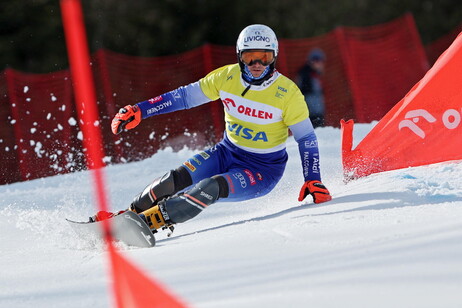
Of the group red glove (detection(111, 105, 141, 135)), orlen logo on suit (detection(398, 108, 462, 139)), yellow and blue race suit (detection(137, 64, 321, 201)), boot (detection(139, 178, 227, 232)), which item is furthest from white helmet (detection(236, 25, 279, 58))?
orlen logo on suit (detection(398, 108, 462, 139))

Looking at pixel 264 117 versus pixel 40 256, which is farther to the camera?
pixel 264 117

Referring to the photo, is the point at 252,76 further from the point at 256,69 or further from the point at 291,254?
the point at 291,254

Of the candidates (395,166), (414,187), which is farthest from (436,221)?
(395,166)

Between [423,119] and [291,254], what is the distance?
2.55 metres

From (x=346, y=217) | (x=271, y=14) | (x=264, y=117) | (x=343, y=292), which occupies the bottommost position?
(x=343, y=292)

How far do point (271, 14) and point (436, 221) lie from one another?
14933mm

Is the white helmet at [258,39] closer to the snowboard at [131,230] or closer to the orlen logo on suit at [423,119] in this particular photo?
the orlen logo on suit at [423,119]

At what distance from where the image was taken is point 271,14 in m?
17.9

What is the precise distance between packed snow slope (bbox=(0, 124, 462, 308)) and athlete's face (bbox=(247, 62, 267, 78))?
95cm

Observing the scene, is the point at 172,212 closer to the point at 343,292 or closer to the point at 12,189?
the point at 343,292

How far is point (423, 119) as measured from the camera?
5355 millimetres

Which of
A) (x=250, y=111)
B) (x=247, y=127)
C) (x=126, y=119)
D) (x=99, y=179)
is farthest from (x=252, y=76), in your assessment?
(x=99, y=179)

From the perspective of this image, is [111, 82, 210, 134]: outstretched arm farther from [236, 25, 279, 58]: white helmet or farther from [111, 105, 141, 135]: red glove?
[236, 25, 279, 58]: white helmet

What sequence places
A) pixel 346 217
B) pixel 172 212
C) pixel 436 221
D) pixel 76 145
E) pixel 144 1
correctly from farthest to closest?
1. pixel 144 1
2. pixel 76 145
3. pixel 172 212
4. pixel 346 217
5. pixel 436 221
